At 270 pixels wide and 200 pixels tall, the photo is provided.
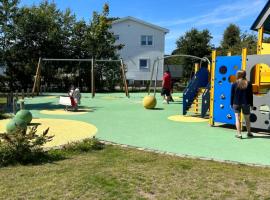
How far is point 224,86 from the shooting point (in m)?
12.0

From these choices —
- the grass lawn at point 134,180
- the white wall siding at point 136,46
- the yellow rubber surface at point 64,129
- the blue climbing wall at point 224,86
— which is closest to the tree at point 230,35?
the white wall siding at point 136,46

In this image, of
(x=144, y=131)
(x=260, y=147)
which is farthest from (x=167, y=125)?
(x=260, y=147)

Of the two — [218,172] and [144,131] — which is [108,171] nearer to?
[218,172]

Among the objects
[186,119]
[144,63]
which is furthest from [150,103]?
[144,63]

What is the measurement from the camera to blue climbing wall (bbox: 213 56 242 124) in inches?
463

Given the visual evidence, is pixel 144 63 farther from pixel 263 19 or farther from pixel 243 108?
pixel 243 108

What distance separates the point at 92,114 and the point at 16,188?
10.3m

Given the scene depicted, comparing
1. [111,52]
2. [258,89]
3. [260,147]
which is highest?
[111,52]

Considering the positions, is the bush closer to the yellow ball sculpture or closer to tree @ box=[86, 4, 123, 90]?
the yellow ball sculpture

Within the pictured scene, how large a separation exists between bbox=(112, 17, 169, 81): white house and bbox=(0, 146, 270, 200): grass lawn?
39.1 meters

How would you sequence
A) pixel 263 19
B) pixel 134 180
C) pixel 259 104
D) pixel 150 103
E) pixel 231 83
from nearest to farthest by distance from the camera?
pixel 134 180 → pixel 259 104 → pixel 231 83 → pixel 263 19 → pixel 150 103

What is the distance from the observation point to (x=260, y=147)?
9.16 metres

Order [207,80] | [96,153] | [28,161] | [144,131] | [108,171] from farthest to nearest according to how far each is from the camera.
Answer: [207,80]
[144,131]
[96,153]
[28,161]
[108,171]

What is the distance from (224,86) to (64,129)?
16.6 feet
